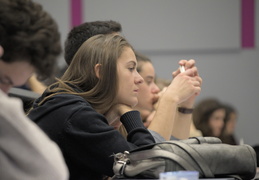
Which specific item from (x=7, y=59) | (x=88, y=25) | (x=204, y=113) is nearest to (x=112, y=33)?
(x=88, y=25)

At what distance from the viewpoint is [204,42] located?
486 centimetres

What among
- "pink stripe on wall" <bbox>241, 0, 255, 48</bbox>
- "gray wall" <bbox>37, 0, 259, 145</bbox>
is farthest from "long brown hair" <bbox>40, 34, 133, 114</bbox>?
"pink stripe on wall" <bbox>241, 0, 255, 48</bbox>

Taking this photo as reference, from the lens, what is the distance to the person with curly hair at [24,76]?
1.01m

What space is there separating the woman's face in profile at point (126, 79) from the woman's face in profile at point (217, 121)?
8.73ft

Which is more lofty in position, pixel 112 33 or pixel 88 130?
pixel 112 33

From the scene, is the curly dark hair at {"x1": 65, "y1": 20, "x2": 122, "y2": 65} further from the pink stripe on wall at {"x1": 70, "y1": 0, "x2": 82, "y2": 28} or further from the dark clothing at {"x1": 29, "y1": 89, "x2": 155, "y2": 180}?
the pink stripe on wall at {"x1": 70, "y1": 0, "x2": 82, "y2": 28}

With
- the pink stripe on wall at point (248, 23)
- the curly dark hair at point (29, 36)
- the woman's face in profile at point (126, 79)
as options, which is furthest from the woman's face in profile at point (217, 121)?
the curly dark hair at point (29, 36)

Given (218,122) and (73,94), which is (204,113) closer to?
(218,122)

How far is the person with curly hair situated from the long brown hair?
0.48 meters

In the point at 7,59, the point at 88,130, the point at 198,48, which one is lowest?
the point at 198,48

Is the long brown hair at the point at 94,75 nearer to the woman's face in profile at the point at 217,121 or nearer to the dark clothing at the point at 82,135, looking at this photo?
the dark clothing at the point at 82,135

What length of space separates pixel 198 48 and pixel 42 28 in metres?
3.86

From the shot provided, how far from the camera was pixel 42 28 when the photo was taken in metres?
1.11

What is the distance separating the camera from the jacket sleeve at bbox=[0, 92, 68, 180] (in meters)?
1.01
